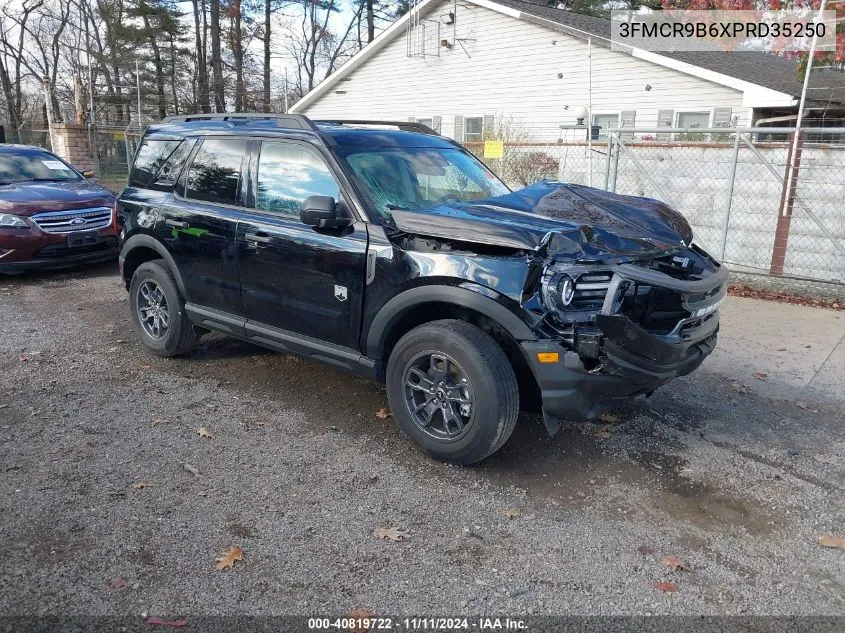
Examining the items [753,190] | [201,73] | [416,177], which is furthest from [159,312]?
[201,73]

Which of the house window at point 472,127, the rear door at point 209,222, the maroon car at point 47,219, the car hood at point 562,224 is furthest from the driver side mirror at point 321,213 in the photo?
the house window at point 472,127

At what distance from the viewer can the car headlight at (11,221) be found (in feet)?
26.0

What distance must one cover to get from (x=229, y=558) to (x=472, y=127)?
17.5 m

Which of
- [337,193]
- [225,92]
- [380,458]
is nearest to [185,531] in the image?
[380,458]

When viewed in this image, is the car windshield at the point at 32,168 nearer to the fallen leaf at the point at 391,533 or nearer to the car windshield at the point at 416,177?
the car windshield at the point at 416,177

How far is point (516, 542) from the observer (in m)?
3.13

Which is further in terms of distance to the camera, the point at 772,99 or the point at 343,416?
the point at 772,99

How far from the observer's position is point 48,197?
847 cm

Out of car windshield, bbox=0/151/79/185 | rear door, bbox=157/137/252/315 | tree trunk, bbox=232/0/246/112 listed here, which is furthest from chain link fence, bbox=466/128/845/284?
tree trunk, bbox=232/0/246/112

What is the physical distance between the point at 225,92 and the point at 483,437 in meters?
35.7

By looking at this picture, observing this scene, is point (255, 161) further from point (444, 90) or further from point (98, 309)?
point (444, 90)

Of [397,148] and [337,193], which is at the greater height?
[397,148]

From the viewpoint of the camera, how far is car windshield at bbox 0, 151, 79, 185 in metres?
9.14

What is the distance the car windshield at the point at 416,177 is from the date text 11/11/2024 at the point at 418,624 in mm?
2262
